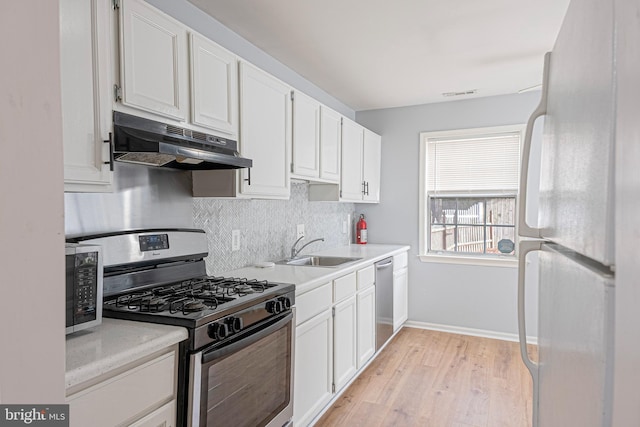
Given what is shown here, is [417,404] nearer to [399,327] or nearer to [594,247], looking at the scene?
[399,327]

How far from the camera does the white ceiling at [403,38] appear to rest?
2244 mm

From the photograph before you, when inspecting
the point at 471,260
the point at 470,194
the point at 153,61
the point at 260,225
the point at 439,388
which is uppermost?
the point at 153,61

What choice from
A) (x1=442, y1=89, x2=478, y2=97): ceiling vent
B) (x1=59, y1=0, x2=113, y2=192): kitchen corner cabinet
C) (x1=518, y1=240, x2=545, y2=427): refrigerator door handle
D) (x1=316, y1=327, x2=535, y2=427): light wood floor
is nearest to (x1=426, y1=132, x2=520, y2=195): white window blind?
(x1=442, y1=89, x2=478, y2=97): ceiling vent

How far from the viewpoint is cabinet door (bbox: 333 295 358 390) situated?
2.63 metres

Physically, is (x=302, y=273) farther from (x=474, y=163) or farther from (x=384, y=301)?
(x=474, y=163)

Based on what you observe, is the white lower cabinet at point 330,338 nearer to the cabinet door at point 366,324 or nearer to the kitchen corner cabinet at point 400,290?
the cabinet door at point 366,324

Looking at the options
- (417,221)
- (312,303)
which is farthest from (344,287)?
(417,221)

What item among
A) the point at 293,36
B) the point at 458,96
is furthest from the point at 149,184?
the point at 458,96

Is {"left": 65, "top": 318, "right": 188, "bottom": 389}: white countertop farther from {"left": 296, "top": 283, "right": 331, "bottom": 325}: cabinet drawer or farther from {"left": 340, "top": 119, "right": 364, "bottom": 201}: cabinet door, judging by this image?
{"left": 340, "top": 119, "right": 364, "bottom": 201}: cabinet door

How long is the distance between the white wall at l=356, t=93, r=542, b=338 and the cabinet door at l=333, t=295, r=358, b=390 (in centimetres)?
171

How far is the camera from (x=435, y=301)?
14.3 feet

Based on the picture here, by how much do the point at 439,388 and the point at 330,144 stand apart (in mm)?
2070

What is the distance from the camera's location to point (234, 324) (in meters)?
1.53

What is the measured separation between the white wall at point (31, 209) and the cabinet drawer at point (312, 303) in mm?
1650
